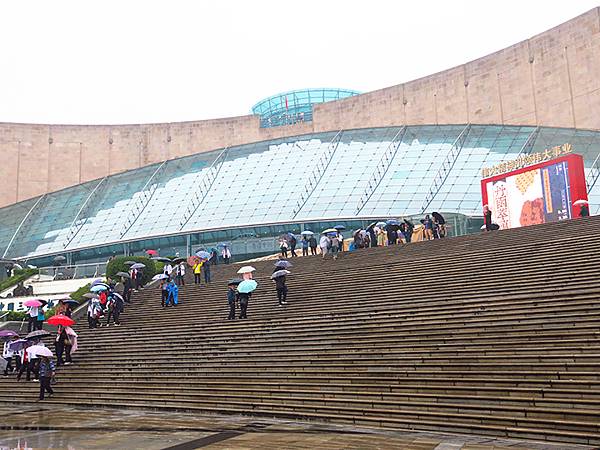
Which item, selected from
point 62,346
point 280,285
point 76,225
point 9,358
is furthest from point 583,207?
point 76,225

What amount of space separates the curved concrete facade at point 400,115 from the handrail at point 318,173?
586 cm

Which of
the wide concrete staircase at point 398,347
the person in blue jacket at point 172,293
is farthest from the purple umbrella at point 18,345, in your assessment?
the person in blue jacket at point 172,293

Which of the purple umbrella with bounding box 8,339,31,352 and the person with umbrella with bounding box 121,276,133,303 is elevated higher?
the person with umbrella with bounding box 121,276,133,303

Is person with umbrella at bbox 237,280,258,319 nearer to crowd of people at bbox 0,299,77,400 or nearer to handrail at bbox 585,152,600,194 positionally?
crowd of people at bbox 0,299,77,400

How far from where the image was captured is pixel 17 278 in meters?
23.8

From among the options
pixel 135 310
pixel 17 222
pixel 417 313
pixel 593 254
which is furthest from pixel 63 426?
pixel 17 222

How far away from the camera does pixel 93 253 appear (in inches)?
1215

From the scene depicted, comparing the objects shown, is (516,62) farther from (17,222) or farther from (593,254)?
(17,222)

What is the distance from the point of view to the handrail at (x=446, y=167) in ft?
88.1

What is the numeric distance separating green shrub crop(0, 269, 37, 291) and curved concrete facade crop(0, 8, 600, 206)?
18901 millimetres

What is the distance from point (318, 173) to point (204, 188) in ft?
19.5

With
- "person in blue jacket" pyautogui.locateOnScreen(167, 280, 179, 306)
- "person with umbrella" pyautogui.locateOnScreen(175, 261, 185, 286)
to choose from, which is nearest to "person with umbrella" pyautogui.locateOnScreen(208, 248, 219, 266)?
"person with umbrella" pyautogui.locateOnScreen(175, 261, 185, 286)

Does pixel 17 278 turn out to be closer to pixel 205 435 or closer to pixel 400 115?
pixel 205 435

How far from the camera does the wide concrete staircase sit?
24.8ft
